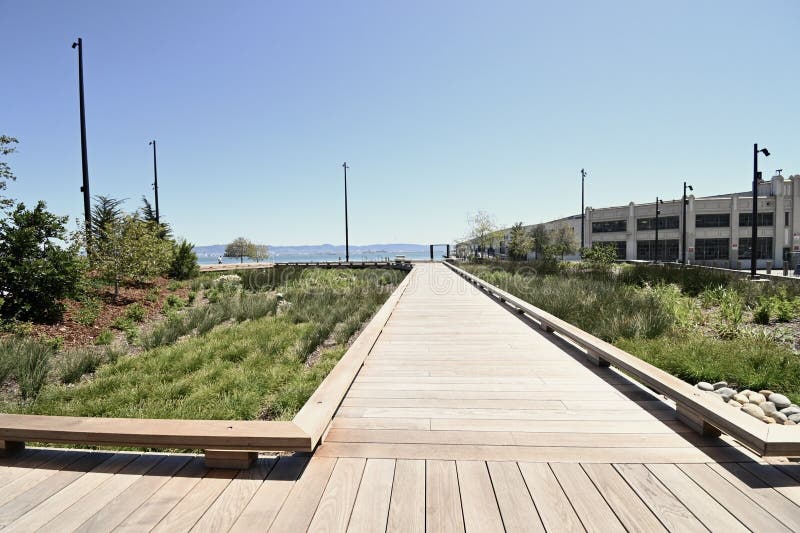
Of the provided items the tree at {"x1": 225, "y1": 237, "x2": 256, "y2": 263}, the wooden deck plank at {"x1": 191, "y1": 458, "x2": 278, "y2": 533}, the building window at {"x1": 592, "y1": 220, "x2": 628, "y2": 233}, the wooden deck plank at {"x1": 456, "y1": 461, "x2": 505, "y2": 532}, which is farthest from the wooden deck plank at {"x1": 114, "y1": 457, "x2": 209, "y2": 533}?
the tree at {"x1": 225, "y1": 237, "x2": 256, "y2": 263}

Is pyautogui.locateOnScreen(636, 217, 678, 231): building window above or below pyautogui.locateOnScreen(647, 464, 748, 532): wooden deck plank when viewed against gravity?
above

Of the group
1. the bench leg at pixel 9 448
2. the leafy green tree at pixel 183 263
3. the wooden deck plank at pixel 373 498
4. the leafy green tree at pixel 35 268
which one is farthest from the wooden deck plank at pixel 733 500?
the leafy green tree at pixel 183 263

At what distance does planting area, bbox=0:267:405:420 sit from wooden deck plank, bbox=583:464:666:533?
3000mm

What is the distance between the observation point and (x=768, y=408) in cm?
411

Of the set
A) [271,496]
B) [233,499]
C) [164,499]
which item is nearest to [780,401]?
[271,496]

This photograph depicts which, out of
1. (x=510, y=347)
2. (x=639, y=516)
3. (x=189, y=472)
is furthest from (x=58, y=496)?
(x=510, y=347)

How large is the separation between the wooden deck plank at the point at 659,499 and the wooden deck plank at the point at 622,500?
0.04m

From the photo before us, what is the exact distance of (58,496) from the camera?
2.29 m

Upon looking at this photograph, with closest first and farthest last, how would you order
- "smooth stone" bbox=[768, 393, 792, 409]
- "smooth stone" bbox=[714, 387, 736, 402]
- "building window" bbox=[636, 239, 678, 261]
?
1. "smooth stone" bbox=[768, 393, 792, 409]
2. "smooth stone" bbox=[714, 387, 736, 402]
3. "building window" bbox=[636, 239, 678, 261]

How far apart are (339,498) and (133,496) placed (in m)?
1.19

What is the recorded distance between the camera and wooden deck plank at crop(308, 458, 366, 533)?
Result: 2.06 m

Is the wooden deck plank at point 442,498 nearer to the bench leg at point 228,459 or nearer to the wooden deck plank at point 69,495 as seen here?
the bench leg at point 228,459

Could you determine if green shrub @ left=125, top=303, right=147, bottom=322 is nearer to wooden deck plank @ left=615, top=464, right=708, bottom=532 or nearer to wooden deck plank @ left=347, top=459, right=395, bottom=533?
wooden deck plank @ left=347, top=459, right=395, bottom=533

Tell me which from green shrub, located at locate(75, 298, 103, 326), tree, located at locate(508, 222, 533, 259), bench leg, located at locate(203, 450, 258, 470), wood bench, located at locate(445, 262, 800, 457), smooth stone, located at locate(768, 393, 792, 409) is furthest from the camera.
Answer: tree, located at locate(508, 222, 533, 259)
